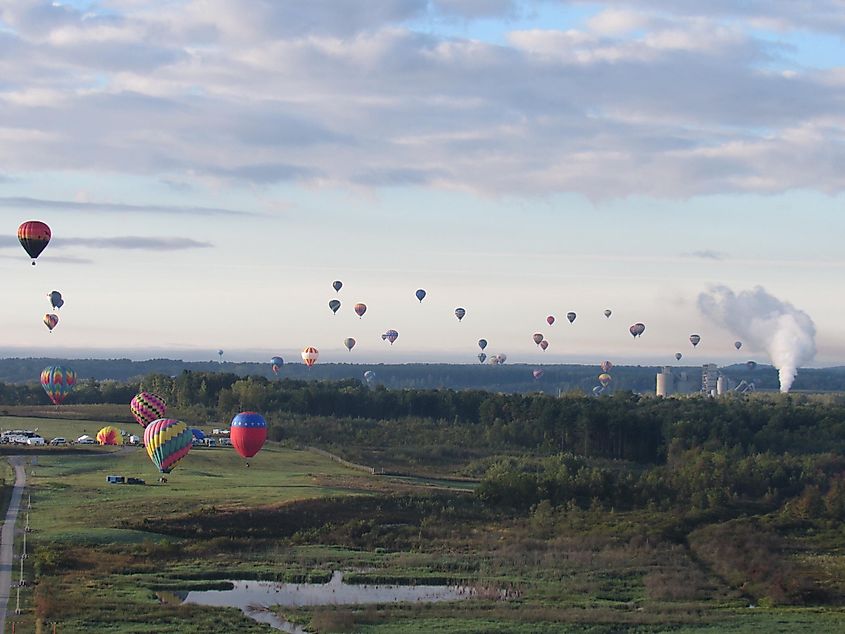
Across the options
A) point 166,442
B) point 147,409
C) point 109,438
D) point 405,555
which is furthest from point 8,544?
point 147,409

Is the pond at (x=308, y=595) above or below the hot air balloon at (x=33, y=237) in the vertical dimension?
below

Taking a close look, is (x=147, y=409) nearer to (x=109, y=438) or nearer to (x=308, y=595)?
(x=109, y=438)

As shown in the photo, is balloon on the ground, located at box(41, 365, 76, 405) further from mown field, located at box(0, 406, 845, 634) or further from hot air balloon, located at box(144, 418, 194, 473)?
hot air balloon, located at box(144, 418, 194, 473)

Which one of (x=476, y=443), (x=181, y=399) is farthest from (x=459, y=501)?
(x=181, y=399)

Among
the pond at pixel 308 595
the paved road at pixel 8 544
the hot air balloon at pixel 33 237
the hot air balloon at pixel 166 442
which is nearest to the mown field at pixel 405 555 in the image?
the paved road at pixel 8 544

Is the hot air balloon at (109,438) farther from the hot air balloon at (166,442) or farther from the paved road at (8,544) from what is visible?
the hot air balloon at (166,442)

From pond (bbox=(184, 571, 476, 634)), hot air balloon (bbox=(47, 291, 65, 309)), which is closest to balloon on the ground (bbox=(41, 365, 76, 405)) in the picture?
hot air balloon (bbox=(47, 291, 65, 309))
